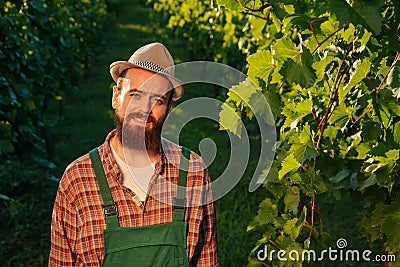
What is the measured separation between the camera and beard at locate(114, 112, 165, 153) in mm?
2340

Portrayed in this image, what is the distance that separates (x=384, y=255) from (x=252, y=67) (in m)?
1.30

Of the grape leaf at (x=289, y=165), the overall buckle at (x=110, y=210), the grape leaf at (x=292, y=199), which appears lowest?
the overall buckle at (x=110, y=210)

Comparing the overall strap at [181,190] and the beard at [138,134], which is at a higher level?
the beard at [138,134]

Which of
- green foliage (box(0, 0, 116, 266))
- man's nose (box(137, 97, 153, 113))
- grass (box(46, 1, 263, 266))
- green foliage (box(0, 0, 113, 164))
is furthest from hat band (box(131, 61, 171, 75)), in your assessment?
grass (box(46, 1, 263, 266))

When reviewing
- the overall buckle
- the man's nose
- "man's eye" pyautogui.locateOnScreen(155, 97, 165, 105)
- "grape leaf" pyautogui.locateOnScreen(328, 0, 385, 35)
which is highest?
"grape leaf" pyautogui.locateOnScreen(328, 0, 385, 35)

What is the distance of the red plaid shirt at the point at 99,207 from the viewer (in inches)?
93.6

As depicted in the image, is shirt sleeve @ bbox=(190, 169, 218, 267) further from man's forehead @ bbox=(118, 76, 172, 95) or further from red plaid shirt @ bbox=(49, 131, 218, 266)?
man's forehead @ bbox=(118, 76, 172, 95)

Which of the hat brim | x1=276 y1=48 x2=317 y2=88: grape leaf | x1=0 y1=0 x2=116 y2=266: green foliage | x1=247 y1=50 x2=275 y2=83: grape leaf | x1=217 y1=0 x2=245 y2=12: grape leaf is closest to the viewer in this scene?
x1=276 y1=48 x2=317 y2=88: grape leaf

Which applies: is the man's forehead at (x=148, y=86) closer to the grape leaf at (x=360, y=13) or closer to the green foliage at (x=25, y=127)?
the grape leaf at (x=360, y=13)

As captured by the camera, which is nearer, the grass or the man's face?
the man's face

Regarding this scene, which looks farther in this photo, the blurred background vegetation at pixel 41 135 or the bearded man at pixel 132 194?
the blurred background vegetation at pixel 41 135

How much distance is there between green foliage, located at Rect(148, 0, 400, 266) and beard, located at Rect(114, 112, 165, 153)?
24 centimetres

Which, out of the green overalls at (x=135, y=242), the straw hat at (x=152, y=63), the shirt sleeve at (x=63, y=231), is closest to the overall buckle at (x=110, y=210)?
the green overalls at (x=135, y=242)

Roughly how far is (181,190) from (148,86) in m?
0.41
